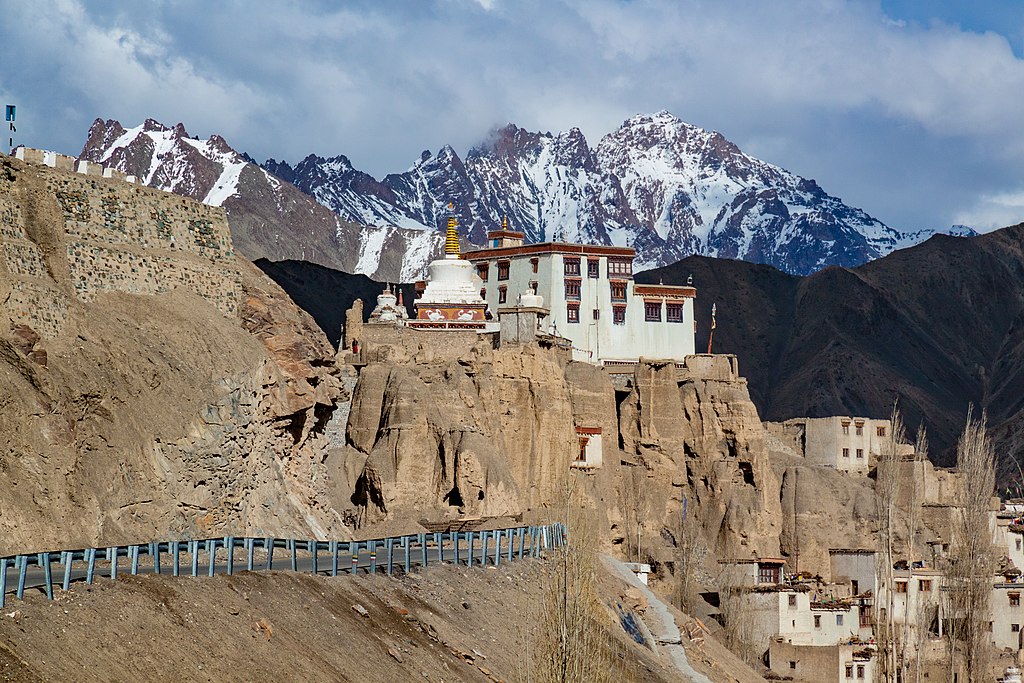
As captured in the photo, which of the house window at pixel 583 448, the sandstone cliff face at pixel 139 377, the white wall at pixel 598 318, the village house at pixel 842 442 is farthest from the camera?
the village house at pixel 842 442

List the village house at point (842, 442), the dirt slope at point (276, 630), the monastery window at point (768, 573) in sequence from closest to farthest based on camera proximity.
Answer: the dirt slope at point (276, 630), the monastery window at point (768, 573), the village house at point (842, 442)

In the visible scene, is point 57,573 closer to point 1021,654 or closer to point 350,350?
point 350,350

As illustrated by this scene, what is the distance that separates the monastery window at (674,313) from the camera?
11494 cm

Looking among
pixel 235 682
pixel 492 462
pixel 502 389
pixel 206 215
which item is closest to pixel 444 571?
pixel 206 215

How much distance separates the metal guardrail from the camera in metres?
34.3

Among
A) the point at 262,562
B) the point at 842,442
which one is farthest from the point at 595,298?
the point at 262,562

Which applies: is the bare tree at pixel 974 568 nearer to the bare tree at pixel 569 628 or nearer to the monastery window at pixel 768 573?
the monastery window at pixel 768 573

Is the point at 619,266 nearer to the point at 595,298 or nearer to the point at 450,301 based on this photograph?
the point at 595,298

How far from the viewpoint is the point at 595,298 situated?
112938mm

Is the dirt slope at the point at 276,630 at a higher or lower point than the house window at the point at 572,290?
lower

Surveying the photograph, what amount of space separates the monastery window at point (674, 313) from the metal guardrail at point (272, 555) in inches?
1969

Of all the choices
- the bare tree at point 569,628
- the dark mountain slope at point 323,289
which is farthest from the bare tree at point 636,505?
the dark mountain slope at point 323,289

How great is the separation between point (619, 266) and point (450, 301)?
57.1ft

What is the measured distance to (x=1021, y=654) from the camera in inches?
3627
